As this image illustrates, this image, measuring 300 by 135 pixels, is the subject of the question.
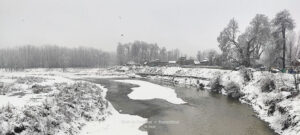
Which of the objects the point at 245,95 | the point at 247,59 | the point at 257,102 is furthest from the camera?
the point at 247,59

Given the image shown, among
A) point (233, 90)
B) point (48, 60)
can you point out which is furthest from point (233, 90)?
point (48, 60)

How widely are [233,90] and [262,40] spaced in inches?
556

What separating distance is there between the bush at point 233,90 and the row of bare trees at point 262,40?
9065 millimetres

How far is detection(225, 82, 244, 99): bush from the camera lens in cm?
1996

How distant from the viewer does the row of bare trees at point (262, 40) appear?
23.0m

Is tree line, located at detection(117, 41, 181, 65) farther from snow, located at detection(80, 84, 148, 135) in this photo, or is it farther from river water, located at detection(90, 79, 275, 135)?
snow, located at detection(80, 84, 148, 135)

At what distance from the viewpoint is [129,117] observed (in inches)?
485

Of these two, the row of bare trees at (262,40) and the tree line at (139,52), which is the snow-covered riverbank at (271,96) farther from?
the tree line at (139,52)

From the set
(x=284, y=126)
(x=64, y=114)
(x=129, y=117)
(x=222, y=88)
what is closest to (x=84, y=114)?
(x=64, y=114)

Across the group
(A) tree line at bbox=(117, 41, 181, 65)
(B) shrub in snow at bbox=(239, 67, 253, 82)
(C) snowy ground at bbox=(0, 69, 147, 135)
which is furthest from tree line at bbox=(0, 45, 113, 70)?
(B) shrub in snow at bbox=(239, 67, 253, 82)

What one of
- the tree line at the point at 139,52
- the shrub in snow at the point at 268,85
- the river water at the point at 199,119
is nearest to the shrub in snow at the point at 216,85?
the shrub in snow at the point at 268,85

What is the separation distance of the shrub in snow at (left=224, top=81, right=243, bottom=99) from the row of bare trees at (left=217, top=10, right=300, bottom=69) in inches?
357

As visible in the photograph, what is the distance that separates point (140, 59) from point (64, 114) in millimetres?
86195

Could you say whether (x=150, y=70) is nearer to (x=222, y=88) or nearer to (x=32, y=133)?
(x=222, y=88)
